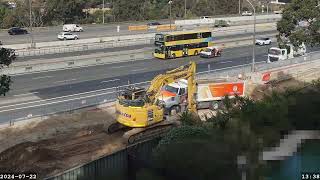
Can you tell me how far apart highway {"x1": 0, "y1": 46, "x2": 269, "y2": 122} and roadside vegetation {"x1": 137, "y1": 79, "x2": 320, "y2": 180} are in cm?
1628

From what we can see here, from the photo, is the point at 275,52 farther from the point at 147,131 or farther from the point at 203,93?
the point at 147,131

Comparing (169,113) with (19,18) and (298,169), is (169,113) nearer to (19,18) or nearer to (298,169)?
(298,169)

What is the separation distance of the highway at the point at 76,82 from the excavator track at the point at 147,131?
6797mm

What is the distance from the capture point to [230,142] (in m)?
15.1

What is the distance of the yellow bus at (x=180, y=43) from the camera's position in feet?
184

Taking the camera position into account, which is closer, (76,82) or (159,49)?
(76,82)

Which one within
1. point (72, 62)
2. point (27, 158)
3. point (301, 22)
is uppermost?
point (301, 22)

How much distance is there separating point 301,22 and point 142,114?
20.1m

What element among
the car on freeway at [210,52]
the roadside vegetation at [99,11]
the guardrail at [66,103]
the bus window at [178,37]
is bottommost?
the guardrail at [66,103]

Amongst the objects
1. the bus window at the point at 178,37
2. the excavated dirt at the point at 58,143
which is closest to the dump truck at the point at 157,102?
the excavated dirt at the point at 58,143

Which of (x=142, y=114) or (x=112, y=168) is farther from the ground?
(x=112, y=168)

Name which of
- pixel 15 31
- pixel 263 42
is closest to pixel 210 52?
pixel 263 42

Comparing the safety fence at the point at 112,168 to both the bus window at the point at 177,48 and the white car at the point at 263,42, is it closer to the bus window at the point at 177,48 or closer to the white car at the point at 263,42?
the bus window at the point at 177,48

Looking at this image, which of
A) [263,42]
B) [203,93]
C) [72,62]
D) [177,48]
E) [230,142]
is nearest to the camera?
[230,142]
